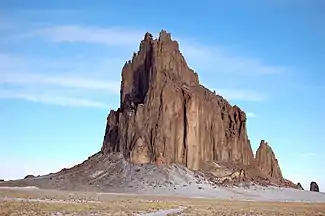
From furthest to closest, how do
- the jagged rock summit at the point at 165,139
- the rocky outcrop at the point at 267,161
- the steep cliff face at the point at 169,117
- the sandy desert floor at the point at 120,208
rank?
the rocky outcrop at the point at 267,161
the steep cliff face at the point at 169,117
the jagged rock summit at the point at 165,139
the sandy desert floor at the point at 120,208

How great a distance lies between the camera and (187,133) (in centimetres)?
13088

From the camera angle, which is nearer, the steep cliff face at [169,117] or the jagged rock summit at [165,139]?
the jagged rock summit at [165,139]

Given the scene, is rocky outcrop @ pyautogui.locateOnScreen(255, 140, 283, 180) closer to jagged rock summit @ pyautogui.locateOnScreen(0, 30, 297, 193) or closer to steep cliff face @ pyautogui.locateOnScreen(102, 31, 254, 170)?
jagged rock summit @ pyautogui.locateOnScreen(0, 30, 297, 193)

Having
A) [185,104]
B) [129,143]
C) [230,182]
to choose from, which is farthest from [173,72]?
[230,182]

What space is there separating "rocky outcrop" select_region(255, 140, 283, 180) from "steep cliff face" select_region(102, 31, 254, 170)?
3.82 meters

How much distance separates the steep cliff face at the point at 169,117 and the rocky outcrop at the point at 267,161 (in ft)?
12.5

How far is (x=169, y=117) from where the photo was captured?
431 ft

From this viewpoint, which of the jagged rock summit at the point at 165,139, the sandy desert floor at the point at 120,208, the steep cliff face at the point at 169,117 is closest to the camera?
the sandy desert floor at the point at 120,208

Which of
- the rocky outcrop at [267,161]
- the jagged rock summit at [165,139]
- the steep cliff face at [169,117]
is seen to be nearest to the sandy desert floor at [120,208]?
the jagged rock summit at [165,139]

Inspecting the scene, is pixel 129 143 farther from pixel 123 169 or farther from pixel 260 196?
pixel 260 196

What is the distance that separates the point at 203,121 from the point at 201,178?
678 inches

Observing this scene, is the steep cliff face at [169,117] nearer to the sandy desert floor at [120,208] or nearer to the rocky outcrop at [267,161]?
the rocky outcrop at [267,161]

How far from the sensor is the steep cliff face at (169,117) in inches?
5103

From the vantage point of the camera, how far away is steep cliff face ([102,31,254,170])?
130 meters
